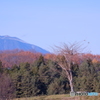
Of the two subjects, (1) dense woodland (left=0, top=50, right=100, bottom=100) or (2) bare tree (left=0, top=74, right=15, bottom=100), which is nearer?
(2) bare tree (left=0, top=74, right=15, bottom=100)

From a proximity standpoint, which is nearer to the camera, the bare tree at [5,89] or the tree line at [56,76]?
the bare tree at [5,89]

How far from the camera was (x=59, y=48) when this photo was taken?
21500 mm

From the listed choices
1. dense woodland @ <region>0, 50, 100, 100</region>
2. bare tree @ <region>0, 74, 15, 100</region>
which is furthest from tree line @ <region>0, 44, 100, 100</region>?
bare tree @ <region>0, 74, 15, 100</region>

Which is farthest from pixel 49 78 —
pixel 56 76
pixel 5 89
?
pixel 5 89

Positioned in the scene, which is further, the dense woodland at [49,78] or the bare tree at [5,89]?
the dense woodland at [49,78]

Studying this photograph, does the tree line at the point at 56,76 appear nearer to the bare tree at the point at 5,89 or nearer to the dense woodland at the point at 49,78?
the dense woodland at the point at 49,78

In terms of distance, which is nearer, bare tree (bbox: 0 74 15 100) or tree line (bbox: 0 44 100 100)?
bare tree (bbox: 0 74 15 100)

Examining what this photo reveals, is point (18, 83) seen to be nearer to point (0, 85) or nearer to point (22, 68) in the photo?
point (22, 68)

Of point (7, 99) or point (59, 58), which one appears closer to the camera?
point (7, 99)

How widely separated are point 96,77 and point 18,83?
6321mm

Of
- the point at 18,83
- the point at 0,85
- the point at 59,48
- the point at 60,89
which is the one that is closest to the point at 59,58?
the point at 59,48

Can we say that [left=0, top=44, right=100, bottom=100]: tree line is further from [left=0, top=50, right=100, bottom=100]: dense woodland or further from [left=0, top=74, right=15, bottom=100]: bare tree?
[left=0, top=74, right=15, bottom=100]: bare tree

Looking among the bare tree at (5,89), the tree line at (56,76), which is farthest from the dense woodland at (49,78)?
the bare tree at (5,89)

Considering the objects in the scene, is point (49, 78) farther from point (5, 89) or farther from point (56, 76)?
point (5, 89)
